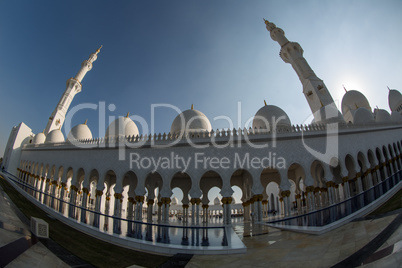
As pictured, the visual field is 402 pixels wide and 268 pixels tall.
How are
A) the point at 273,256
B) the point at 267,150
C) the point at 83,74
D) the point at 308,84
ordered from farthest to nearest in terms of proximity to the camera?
the point at 83,74, the point at 308,84, the point at 267,150, the point at 273,256

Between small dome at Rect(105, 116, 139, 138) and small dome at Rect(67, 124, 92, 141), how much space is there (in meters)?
5.21

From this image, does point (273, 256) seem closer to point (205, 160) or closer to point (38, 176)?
point (205, 160)

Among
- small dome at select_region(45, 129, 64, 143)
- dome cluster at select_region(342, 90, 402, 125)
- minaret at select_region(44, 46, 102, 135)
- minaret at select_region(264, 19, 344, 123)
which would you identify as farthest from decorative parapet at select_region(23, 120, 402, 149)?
minaret at select_region(44, 46, 102, 135)

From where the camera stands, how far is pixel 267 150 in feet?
37.8

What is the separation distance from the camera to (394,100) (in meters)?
25.5

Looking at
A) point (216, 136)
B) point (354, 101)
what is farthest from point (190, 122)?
point (354, 101)

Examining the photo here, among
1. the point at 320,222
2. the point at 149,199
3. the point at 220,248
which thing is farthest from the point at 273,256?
the point at 149,199

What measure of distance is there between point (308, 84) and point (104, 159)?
19.0 m

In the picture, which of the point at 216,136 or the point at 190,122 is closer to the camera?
the point at 216,136

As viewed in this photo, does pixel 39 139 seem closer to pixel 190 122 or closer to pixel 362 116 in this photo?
pixel 190 122

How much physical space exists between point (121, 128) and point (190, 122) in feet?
17.7

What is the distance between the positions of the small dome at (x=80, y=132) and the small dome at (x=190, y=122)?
31.8ft

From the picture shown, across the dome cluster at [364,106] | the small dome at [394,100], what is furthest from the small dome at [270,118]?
the small dome at [394,100]

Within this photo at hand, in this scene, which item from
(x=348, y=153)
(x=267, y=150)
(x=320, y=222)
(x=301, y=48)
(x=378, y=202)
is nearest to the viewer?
(x=320, y=222)
